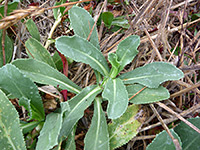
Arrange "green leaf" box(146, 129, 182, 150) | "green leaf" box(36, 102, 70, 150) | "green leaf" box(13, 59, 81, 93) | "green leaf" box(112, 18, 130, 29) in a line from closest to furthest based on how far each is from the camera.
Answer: "green leaf" box(36, 102, 70, 150) < "green leaf" box(146, 129, 182, 150) < "green leaf" box(13, 59, 81, 93) < "green leaf" box(112, 18, 130, 29)

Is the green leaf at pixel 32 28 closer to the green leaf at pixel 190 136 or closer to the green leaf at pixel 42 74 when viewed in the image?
the green leaf at pixel 42 74

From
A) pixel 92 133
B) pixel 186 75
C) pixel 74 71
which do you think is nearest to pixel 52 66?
pixel 74 71

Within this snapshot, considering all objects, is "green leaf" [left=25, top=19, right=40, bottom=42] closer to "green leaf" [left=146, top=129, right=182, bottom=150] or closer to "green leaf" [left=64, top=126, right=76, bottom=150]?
"green leaf" [left=64, top=126, right=76, bottom=150]

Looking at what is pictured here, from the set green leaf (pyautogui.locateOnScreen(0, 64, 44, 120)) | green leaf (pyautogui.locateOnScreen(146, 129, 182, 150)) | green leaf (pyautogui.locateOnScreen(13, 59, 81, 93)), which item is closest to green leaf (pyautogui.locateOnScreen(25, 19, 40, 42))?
green leaf (pyautogui.locateOnScreen(13, 59, 81, 93))

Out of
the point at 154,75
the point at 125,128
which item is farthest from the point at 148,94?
the point at 125,128

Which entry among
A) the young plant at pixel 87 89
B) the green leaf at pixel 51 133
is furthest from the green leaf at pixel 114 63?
the green leaf at pixel 51 133

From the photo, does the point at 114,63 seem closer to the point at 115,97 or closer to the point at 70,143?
the point at 115,97
